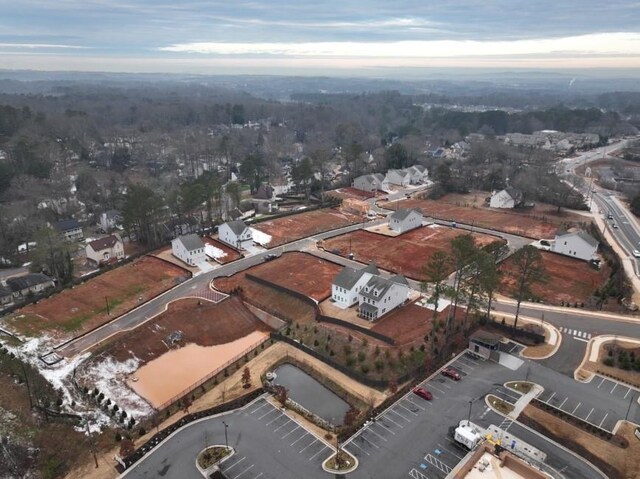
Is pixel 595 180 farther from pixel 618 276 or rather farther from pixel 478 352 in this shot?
pixel 478 352

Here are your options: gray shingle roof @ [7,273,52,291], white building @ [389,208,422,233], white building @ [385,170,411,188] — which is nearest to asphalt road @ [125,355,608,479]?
gray shingle roof @ [7,273,52,291]

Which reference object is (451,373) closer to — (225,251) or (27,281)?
(225,251)

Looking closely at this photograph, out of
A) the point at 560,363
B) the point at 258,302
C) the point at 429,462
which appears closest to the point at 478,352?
the point at 560,363


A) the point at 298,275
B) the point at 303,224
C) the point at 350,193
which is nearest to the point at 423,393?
the point at 298,275

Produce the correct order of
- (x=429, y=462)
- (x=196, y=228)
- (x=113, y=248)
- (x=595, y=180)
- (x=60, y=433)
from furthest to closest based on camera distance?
(x=595, y=180) < (x=196, y=228) < (x=113, y=248) < (x=60, y=433) < (x=429, y=462)

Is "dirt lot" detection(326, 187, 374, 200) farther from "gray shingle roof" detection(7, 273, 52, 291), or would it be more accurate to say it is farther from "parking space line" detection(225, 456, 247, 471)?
"parking space line" detection(225, 456, 247, 471)
